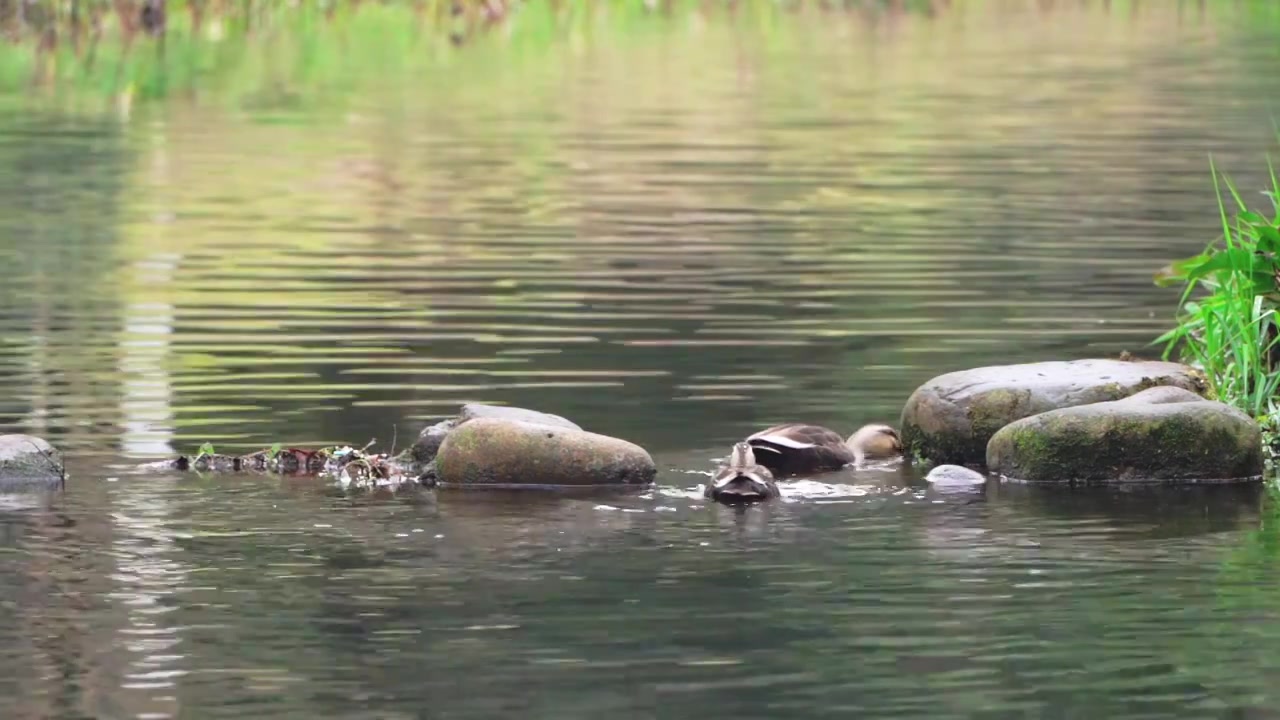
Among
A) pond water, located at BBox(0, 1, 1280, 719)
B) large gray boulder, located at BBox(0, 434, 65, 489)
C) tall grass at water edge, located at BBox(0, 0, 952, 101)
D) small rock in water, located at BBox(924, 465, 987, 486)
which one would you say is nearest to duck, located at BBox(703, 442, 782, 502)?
pond water, located at BBox(0, 1, 1280, 719)

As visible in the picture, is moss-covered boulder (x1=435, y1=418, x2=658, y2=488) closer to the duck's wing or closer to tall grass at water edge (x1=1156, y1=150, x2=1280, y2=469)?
the duck's wing

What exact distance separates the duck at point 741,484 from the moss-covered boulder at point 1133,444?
3.84 ft

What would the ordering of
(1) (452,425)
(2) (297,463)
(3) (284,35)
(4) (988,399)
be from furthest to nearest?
(3) (284,35) → (4) (988,399) → (1) (452,425) → (2) (297,463)

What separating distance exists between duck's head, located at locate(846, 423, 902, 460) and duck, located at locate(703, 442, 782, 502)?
1.04 m

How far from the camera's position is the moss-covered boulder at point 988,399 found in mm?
12609

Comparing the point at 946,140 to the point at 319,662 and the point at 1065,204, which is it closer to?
the point at 1065,204

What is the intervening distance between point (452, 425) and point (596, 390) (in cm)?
212

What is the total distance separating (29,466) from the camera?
1178 cm

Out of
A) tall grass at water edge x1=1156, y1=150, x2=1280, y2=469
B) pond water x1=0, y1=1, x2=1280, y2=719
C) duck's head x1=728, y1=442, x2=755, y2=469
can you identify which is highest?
tall grass at water edge x1=1156, y1=150, x2=1280, y2=469

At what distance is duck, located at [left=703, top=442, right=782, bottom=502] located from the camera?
1151 centimetres

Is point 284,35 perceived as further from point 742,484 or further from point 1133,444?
point 742,484

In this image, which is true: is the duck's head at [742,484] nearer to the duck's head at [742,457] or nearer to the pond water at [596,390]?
the duck's head at [742,457]

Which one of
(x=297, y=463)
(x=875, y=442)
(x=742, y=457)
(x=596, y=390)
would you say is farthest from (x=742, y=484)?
(x=596, y=390)

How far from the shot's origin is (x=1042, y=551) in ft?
34.5
